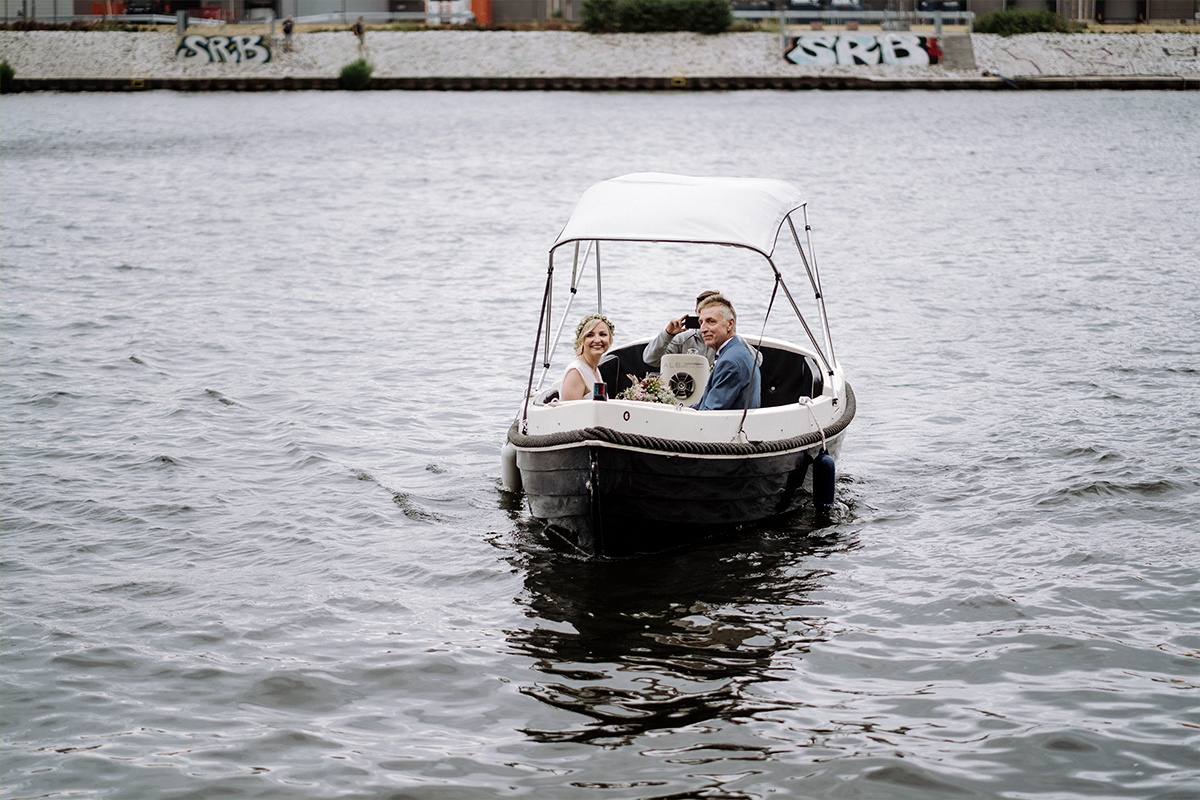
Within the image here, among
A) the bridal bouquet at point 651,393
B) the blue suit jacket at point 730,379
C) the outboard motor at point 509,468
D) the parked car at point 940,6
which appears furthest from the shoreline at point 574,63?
the blue suit jacket at point 730,379

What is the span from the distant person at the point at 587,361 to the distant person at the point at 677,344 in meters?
1.45

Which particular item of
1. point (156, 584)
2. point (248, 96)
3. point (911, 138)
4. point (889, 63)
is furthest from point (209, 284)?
point (889, 63)

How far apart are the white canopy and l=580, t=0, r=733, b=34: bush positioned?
7335 cm

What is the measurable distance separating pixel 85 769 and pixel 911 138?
156 ft

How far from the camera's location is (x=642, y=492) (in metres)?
9.99

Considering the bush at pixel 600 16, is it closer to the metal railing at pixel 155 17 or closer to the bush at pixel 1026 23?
the metal railing at pixel 155 17

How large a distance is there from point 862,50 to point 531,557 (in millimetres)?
74069

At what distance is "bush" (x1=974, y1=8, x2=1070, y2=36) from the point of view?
260 ft

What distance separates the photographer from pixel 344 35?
83.9m

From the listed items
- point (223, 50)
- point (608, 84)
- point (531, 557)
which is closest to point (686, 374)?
point (531, 557)

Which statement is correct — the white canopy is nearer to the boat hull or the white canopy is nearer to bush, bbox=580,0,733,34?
the boat hull

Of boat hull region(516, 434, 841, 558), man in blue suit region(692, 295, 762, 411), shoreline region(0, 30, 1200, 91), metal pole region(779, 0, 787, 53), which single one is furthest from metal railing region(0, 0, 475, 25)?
boat hull region(516, 434, 841, 558)

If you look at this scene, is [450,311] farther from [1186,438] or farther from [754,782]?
[754,782]

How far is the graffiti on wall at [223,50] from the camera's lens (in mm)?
82125
